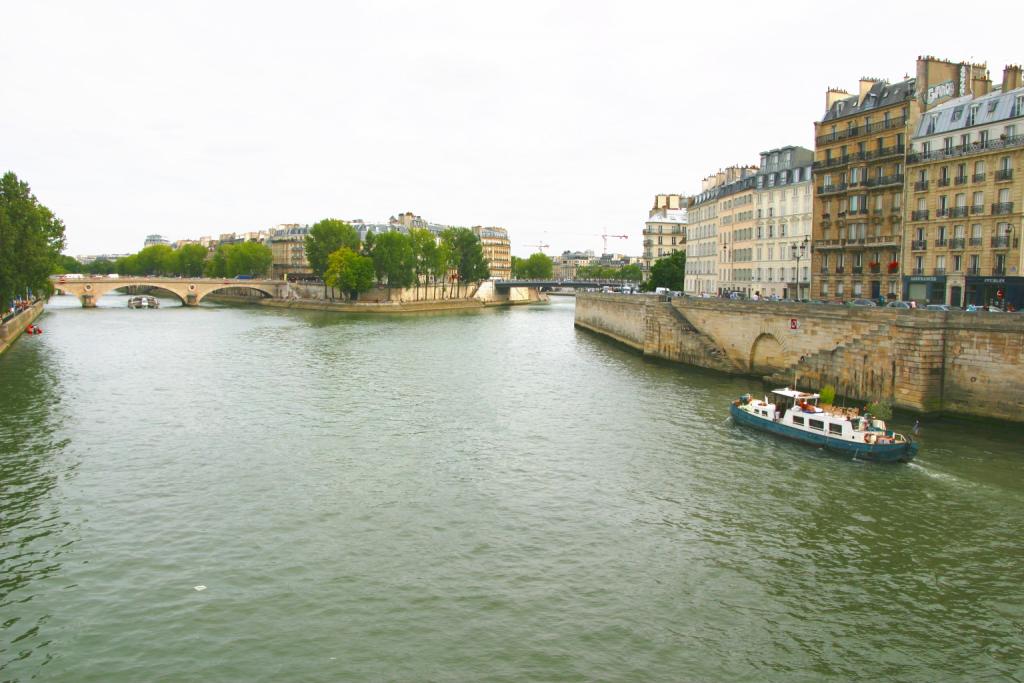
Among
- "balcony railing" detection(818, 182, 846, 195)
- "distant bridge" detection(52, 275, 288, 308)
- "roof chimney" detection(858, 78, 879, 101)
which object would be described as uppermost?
"roof chimney" detection(858, 78, 879, 101)

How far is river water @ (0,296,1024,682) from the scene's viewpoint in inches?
533

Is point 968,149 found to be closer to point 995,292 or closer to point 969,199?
point 969,199

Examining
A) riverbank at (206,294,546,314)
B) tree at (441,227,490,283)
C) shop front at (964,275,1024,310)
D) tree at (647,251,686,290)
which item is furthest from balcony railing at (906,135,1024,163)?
tree at (441,227,490,283)

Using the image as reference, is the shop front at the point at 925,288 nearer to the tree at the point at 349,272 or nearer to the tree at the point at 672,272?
the tree at the point at 672,272

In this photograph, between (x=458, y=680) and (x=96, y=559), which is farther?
(x=96, y=559)

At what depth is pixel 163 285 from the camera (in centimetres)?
11212

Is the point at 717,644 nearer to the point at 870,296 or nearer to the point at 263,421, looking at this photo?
the point at 263,421

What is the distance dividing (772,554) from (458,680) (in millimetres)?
8442

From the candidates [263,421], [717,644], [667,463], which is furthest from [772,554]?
[263,421]

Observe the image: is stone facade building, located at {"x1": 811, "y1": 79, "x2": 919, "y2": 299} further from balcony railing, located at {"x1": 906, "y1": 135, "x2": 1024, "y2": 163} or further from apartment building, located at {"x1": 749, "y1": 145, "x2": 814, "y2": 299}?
apartment building, located at {"x1": 749, "y1": 145, "x2": 814, "y2": 299}

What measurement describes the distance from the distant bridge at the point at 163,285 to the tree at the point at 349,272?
14.1 meters

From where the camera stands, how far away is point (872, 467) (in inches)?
957

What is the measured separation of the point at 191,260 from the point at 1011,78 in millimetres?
171232

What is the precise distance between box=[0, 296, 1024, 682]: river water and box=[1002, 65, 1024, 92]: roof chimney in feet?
78.9
